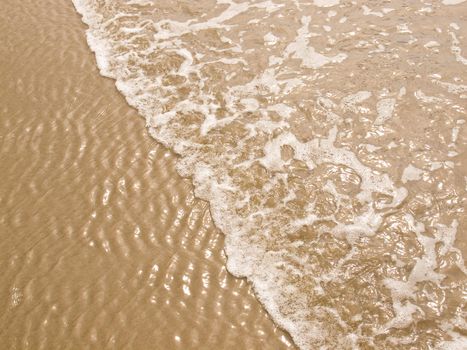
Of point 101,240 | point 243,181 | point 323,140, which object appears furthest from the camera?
point 323,140

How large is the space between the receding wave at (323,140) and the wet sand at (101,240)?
0.96 ft

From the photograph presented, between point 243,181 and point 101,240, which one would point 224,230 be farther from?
point 101,240

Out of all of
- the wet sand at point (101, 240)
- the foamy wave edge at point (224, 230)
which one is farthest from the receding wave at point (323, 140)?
the wet sand at point (101, 240)

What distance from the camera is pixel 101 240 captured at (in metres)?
4.96

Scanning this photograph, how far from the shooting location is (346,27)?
25.3 ft

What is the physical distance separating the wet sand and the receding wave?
293mm

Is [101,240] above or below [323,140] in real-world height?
above

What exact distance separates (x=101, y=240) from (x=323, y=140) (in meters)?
3.01

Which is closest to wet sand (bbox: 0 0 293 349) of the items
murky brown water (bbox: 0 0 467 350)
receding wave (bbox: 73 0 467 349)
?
murky brown water (bbox: 0 0 467 350)

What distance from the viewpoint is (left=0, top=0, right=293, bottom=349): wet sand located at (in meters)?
4.25

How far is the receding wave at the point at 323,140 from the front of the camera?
4.36 metres

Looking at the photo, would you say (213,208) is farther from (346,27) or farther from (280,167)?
(346,27)

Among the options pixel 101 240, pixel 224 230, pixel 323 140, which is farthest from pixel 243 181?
pixel 101 240

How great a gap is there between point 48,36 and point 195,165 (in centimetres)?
436
